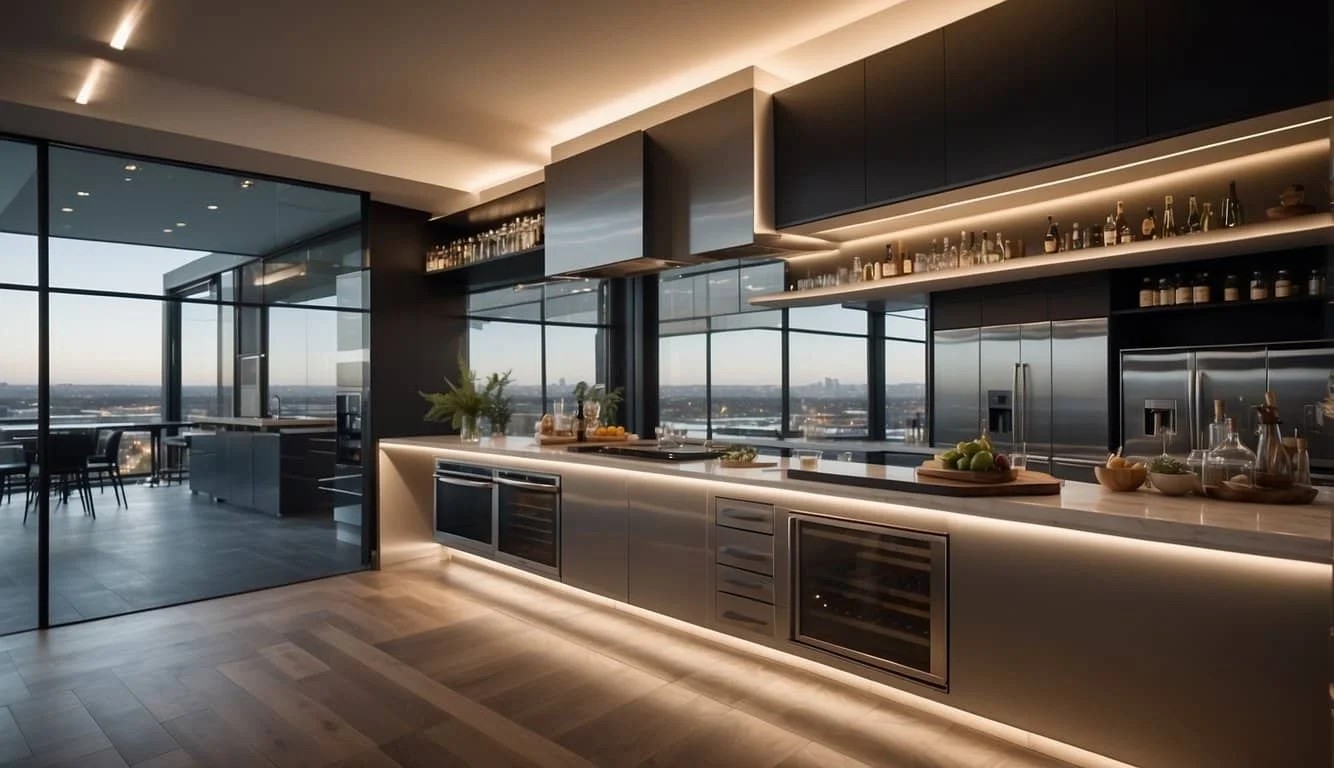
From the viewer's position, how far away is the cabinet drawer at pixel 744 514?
3338 mm

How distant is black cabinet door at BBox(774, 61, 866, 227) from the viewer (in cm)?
383

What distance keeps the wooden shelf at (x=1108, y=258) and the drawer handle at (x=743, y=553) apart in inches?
82.0

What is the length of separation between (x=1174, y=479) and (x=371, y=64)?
4.16 metres

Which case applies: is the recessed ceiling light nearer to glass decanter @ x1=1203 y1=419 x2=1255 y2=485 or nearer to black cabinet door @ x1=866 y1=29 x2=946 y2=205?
black cabinet door @ x1=866 y1=29 x2=946 y2=205

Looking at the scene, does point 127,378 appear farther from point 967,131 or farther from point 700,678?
point 967,131

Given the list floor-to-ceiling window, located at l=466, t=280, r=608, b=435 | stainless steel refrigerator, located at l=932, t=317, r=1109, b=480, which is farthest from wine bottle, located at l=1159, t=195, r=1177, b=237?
floor-to-ceiling window, located at l=466, t=280, r=608, b=435

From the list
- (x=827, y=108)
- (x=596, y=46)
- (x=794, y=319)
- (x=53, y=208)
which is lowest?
(x=794, y=319)

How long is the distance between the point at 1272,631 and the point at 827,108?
2.89m

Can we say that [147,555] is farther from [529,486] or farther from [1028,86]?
[1028,86]

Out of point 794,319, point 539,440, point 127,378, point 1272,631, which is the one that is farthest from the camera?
point 794,319

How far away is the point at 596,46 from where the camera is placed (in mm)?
3977

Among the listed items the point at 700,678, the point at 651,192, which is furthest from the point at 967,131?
the point at 700,678

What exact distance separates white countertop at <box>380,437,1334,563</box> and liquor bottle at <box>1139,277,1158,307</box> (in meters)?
1.76

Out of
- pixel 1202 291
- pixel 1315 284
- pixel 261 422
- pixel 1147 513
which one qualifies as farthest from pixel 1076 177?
pixel 261 422
